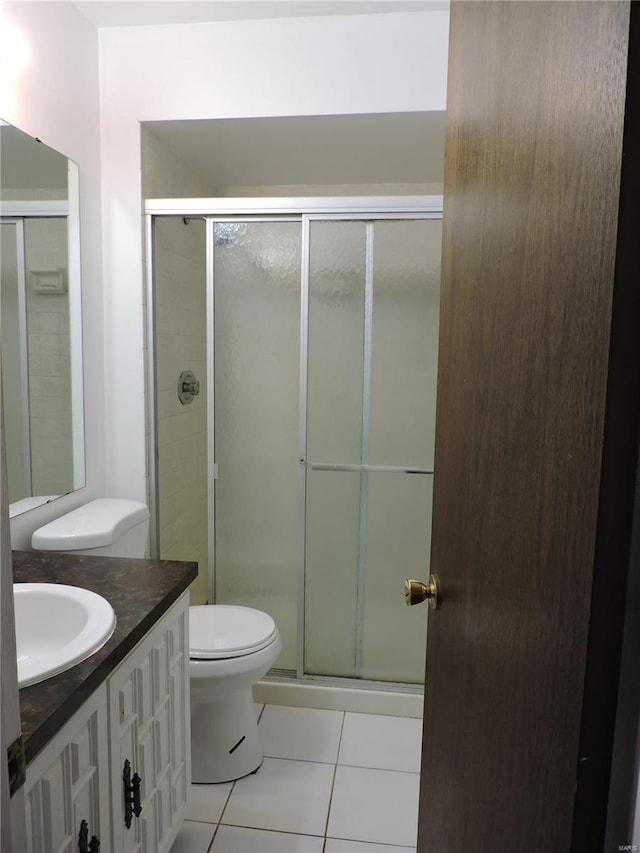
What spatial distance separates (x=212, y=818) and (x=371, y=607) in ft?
3.09

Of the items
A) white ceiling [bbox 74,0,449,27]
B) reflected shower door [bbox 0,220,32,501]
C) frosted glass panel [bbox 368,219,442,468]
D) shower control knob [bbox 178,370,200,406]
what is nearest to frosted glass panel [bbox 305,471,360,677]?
frosted glass panel [bbox 368,219,442,468]

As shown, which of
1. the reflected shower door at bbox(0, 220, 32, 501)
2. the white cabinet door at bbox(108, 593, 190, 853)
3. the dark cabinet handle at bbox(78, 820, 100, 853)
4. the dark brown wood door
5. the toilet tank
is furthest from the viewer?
the toilet tank

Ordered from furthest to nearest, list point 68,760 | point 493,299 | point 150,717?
point 150,717, point 68,760, point 493,299

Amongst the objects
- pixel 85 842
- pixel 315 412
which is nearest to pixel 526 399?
pixel 85 842

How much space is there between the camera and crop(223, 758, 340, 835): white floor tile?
73.0 inches

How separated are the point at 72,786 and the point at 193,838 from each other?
92 centimetres

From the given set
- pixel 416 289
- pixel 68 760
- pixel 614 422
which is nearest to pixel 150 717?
pixel 68 760

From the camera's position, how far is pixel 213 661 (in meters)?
1.94

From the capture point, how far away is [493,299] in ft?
2.32

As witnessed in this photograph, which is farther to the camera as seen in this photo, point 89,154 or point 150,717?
point 89,154

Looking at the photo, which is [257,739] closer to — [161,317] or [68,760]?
[68,760]

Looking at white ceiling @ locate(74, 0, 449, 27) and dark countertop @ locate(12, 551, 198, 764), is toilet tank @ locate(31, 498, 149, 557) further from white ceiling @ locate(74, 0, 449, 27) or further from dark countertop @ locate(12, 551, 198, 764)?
white ceiling @ locate(74, 0, 449, 27)

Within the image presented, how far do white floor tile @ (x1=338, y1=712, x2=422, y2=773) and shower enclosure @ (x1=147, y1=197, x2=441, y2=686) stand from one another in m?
0.16

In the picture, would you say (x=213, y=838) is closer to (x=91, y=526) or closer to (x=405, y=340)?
(x=91, y=526)
